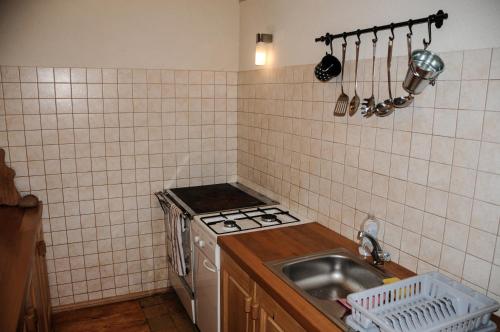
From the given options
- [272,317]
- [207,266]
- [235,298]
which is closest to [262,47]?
[207,266]

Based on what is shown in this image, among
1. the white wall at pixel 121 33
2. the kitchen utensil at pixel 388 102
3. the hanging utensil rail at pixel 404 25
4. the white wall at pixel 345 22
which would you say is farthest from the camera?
the white wall at pixel 121 33

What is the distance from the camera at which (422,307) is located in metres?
1.42

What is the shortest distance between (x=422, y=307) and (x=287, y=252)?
0.76 metres

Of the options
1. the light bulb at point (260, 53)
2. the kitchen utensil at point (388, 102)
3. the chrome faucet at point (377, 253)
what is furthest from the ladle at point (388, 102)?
the light bulb at point (260, 53)

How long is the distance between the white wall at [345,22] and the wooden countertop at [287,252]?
1029 millimetres

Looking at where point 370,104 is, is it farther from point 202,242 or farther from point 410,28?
point 202,242

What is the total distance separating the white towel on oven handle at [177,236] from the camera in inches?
107

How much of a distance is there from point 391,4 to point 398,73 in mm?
326

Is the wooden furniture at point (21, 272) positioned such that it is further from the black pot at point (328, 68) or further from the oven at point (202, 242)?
the black pot at point (328, 68)

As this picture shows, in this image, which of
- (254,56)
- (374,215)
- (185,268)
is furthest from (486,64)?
(185,268)

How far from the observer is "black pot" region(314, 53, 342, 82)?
2.13 meters

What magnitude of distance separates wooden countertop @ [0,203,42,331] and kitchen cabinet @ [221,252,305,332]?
98cm

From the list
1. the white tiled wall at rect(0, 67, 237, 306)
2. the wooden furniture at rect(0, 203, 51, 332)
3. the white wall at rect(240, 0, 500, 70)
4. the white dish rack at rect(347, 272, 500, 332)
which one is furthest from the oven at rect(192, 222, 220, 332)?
the white wall at rect(240, 0, 500, 70)

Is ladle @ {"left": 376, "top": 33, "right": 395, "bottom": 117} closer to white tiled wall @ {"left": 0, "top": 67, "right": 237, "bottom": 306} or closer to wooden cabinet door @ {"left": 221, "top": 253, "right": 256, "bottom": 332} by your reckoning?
wooden cabinet door @ {"left": 221, "top": 253, "right": 256, "bottom": 332}
